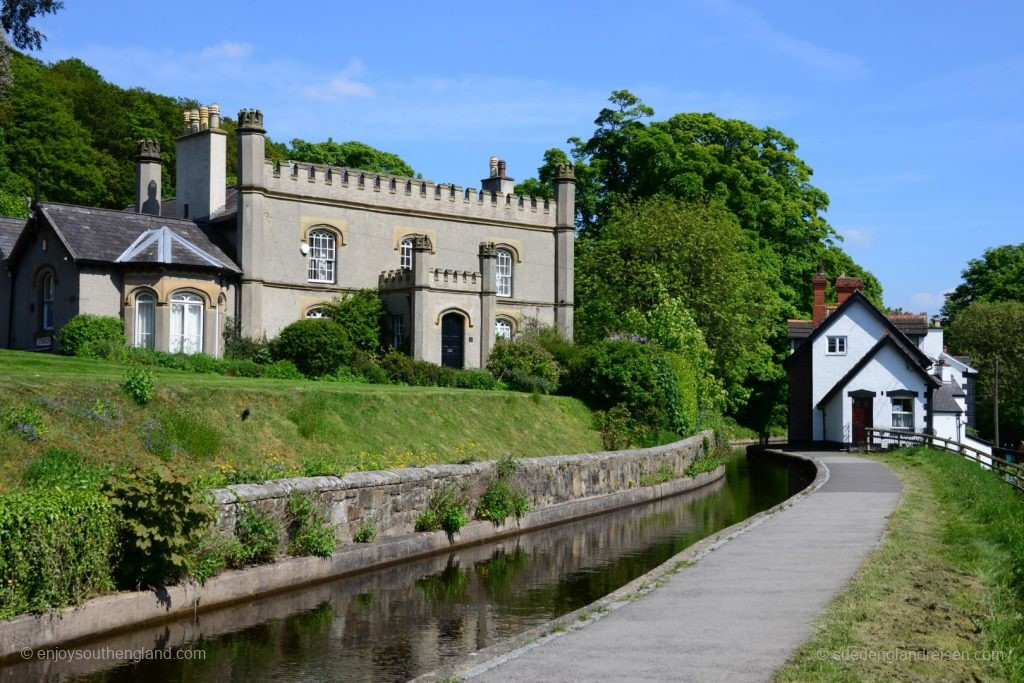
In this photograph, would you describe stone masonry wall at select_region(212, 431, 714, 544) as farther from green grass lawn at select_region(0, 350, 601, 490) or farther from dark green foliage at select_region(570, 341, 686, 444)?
dark green foliage at select_region(570, 341, 686, 444)

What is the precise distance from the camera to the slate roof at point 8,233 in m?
37.0

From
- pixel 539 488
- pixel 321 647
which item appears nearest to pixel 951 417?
pixel 539 488

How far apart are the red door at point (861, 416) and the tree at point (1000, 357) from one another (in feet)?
60.7

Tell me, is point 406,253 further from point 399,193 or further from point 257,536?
point 257,536

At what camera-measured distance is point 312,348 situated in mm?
34094

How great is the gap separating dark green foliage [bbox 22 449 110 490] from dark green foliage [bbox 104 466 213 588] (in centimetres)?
68

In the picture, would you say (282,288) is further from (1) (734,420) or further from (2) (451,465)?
(1) (734,420)

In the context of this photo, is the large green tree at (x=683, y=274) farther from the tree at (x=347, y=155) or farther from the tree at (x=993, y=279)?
the tree at (x=993, y=279)

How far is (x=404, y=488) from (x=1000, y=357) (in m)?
54.5

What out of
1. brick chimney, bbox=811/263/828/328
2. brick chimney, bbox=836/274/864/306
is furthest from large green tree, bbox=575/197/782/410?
brick chimney, bbox=836/274/864/306

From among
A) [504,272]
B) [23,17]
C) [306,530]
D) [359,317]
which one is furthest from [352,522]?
[504,272]

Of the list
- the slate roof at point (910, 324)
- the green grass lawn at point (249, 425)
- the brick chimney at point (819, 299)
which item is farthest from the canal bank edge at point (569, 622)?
the brick chimney at point (819, 299)

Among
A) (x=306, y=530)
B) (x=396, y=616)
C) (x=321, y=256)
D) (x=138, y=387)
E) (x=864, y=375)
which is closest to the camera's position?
(x=396, y=616)

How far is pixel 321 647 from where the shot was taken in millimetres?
11250
